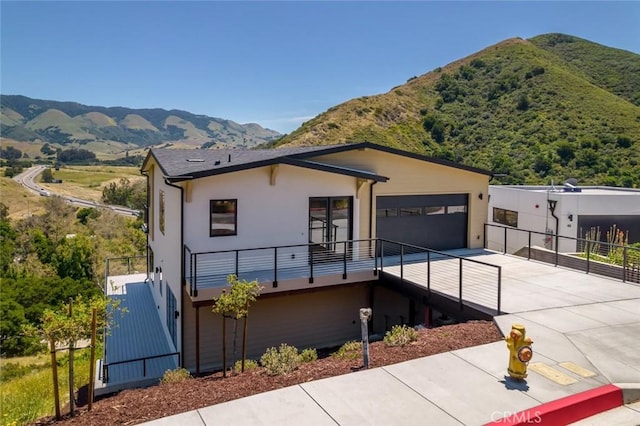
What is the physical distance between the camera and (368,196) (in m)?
14.3

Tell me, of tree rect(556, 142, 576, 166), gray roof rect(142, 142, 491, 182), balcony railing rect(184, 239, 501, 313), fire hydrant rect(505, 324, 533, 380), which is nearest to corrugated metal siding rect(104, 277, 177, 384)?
balcony railing rect(184, 239, 501, 313)

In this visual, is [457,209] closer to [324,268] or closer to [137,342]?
[324,268]

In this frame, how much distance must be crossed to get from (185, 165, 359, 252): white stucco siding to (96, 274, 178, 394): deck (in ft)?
8.36

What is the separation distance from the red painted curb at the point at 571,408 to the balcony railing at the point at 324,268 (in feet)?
11.8

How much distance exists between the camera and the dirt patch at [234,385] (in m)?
5.66

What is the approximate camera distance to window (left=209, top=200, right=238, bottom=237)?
37.6ft

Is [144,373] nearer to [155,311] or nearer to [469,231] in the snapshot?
[155,311]

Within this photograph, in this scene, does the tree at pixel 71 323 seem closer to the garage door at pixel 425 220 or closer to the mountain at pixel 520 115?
the garage door at pixel 425 220

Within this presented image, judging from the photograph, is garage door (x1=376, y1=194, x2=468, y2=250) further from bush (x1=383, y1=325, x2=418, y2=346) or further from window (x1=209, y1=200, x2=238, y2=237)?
bush (x1=383, y1=325, x2=418, y2=346)

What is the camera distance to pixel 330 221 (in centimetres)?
1328

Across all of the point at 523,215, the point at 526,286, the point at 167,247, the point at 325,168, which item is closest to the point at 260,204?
the point at 325,168

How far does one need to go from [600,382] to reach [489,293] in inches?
166

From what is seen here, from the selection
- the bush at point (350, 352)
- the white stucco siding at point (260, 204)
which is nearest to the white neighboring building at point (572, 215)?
the white stucco siding at point (260, 204)

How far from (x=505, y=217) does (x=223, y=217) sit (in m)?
19.2
